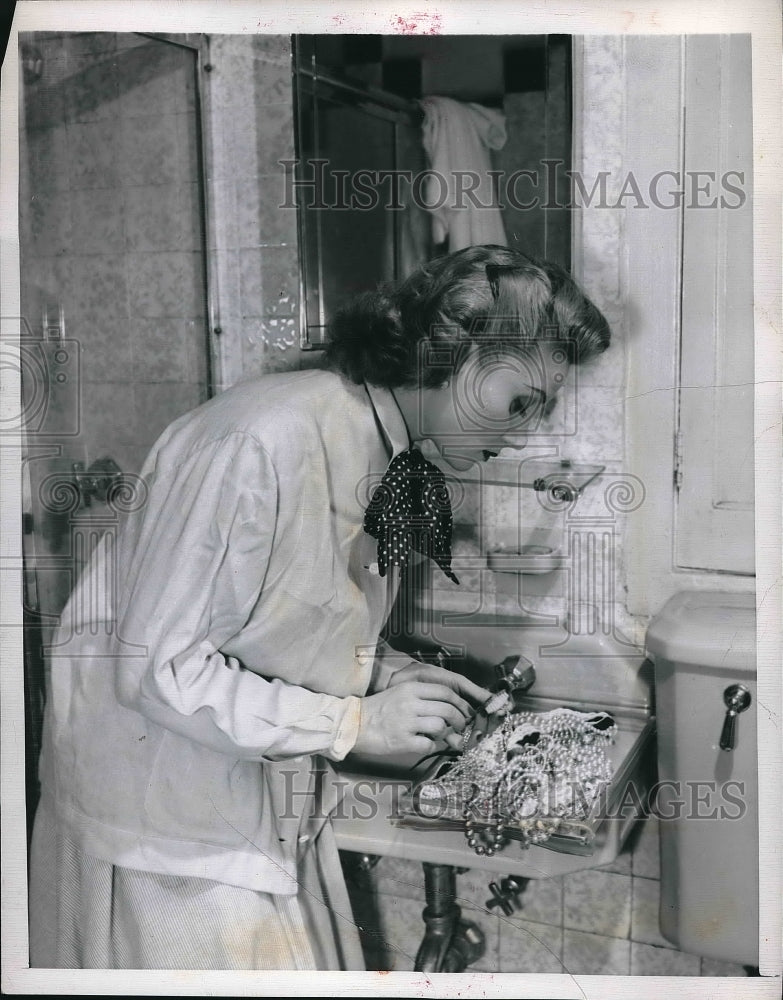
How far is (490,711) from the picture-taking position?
109cm

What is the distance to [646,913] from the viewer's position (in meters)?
1.15

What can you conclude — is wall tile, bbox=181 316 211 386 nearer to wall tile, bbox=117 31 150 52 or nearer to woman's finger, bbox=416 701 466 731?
wall tile, bbox=117 31 150 52

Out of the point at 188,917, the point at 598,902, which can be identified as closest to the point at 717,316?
the point at 598,902

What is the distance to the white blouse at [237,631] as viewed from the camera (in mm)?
1050

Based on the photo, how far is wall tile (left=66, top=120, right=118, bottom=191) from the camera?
110cm

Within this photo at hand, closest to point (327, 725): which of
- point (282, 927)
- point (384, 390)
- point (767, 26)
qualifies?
point (282, 927)

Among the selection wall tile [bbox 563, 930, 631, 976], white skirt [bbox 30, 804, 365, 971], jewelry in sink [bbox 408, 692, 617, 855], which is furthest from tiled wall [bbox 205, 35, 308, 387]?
wall tile [bbox 563, 930, 631, 976]

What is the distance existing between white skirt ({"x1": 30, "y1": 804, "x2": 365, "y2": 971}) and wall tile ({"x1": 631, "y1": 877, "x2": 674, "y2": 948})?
362mm

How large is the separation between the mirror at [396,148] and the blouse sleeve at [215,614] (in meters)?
0.20

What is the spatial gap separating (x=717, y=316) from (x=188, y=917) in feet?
3.24

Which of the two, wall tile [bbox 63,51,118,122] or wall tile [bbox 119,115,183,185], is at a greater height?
wall tile [bbox 63,51,118,122]

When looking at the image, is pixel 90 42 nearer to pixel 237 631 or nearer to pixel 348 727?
pixel 237 631

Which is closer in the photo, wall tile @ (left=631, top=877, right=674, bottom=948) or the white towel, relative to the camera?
the white towel

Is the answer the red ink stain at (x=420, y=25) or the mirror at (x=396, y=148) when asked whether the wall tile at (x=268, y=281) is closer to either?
the mirror at (x=396, y=148)
